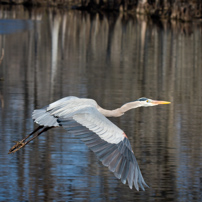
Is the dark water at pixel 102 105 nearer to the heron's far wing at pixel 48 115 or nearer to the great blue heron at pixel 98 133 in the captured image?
the heron's far wing at pixel 48 115

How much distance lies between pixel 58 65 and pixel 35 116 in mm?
10380

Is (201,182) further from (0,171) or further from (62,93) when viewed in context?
(62,93)

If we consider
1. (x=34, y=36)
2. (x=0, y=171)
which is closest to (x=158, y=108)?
(x=0, y=171)

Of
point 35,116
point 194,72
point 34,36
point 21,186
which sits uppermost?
point 34,36

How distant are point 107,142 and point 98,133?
0.18m

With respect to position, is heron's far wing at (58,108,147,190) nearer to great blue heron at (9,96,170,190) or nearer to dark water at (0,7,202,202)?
great blue heron at (9,96,170,190)

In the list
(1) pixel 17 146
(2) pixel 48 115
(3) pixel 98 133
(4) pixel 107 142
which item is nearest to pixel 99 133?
(3) pixel 98 133

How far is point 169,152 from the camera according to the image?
27.6ft

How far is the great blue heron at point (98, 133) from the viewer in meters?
5.43

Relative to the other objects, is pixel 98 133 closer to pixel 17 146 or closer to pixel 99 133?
pixel 99 133

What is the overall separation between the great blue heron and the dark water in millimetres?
722

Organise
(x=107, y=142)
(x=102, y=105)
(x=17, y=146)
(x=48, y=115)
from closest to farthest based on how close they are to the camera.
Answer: (x=107, y=142), (x=48, y=115), (x=17, y=146), (x=102, y=105)

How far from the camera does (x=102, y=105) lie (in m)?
11.4

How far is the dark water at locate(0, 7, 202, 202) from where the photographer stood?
6875 mm
